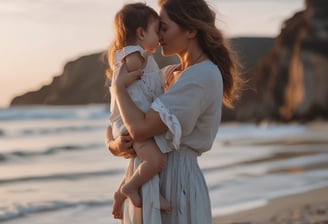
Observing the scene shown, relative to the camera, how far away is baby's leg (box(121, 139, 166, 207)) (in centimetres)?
321

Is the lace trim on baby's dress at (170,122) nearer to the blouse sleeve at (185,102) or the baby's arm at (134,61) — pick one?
the blouse sleeve at (185,102)

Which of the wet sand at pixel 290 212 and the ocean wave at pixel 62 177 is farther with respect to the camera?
the ocean wave at pixel 62 177

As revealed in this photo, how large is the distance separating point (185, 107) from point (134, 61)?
0.30 meters

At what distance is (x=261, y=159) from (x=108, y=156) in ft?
10.9

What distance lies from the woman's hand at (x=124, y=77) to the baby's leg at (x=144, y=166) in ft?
0.84

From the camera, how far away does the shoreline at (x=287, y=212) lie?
7598 mm

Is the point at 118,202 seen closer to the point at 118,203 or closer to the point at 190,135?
the point at 118,203

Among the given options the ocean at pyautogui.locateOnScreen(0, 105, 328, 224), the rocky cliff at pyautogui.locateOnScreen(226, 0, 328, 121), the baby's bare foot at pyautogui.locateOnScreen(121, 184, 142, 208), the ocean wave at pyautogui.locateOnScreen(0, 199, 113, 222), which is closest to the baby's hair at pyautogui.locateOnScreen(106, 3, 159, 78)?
the baby's bare foot at pyautogui.locateOnScreen(121, 184, 142, 208)

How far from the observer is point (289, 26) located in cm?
5228

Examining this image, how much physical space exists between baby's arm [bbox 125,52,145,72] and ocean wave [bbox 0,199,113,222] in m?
5.31

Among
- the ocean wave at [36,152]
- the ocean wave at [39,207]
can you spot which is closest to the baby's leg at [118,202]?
the ocean wave at [39,207]

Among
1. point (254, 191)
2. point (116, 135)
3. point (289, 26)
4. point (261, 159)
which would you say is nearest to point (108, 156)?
point (261, 159)

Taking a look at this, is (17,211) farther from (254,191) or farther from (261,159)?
(261,159)

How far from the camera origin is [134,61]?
128 inches
